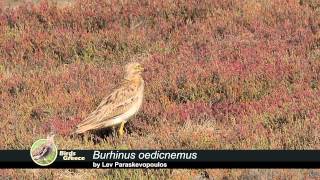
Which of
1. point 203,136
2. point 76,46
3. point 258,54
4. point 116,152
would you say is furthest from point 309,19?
point 116,152

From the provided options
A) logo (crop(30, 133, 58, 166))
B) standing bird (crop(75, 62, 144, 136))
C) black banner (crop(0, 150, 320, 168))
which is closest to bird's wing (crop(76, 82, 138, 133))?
standing bird (crop(75, 62, 144, 136))

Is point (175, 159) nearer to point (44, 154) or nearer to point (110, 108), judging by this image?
Answer: point (44, 154)

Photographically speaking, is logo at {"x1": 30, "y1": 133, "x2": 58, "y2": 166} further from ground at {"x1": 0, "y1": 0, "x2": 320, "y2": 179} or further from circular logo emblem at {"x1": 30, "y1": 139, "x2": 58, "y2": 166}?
ground at {"x1": 0, "y1": 0, "x2": 320, "y2": 179}

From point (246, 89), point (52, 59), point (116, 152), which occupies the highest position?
point (116, 152)

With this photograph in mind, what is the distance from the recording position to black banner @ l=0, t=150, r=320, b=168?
6520 millimetres

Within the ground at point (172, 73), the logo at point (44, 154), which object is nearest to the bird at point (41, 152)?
the logo at point (44, 154)

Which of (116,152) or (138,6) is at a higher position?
A: (116,152)

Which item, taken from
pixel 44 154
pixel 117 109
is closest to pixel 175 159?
pixel 44 154

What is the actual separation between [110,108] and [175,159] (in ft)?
7.23

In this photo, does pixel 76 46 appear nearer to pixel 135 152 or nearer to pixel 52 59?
pixel 52 59

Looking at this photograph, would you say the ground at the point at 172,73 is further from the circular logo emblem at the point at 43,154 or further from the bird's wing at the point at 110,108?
the circular logo emblem at the point at 43,154

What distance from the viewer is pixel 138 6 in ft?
52.0

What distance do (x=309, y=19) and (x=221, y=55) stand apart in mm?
2358

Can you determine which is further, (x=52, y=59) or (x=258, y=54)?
(x=52, y=59)
